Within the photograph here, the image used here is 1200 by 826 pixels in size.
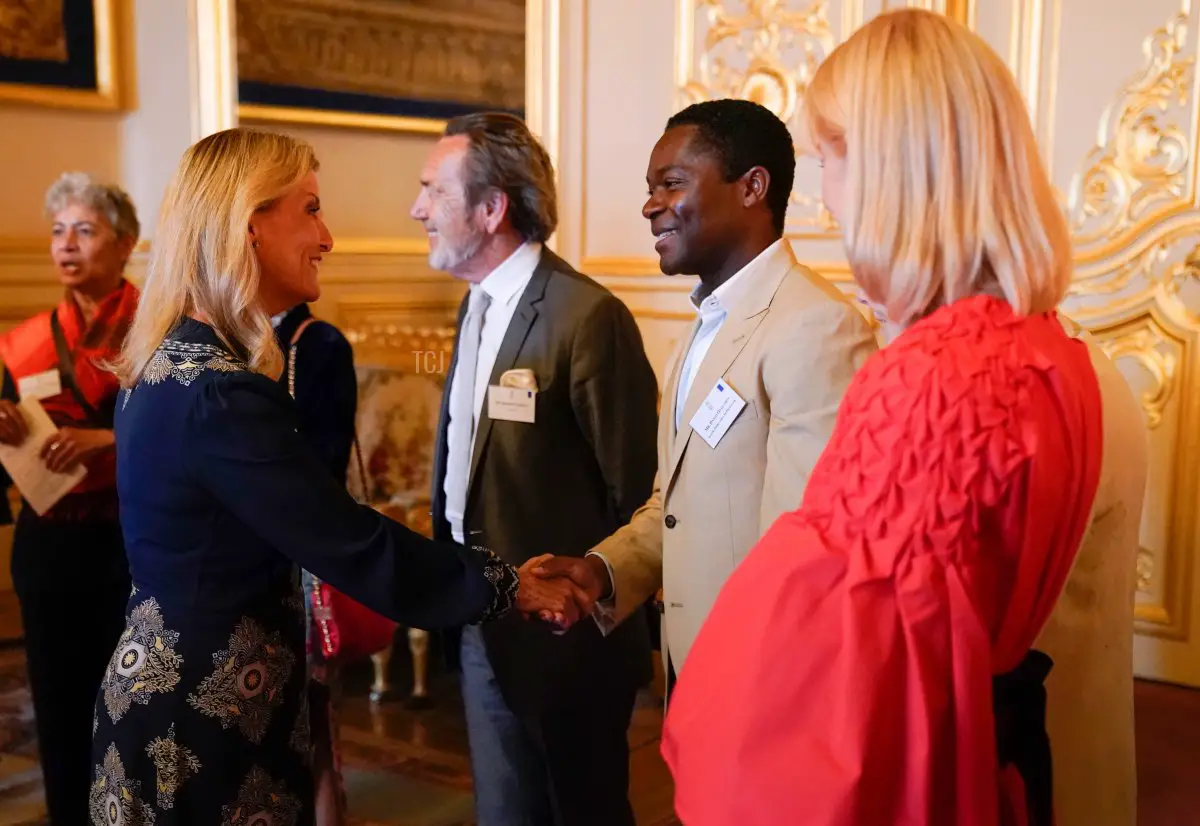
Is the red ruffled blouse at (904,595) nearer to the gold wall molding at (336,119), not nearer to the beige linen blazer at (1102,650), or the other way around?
the beige linen blazer at (1102,650)

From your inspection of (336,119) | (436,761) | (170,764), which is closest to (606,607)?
(170,764)

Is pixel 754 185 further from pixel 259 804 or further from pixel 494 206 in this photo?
pixel 259 804

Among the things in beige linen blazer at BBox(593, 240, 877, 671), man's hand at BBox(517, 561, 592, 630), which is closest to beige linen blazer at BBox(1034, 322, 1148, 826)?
beige linen blazer at BBox(593, 240, 877, 671)

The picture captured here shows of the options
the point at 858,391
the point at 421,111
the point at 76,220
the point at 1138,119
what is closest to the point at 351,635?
the point at 76,220

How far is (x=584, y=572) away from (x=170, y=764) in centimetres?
76

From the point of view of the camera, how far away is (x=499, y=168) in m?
2.74

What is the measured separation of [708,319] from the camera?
6.68 ft

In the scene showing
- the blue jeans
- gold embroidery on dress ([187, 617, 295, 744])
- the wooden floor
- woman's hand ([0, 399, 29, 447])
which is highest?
woman's hand ([0, 399, 29, 447])

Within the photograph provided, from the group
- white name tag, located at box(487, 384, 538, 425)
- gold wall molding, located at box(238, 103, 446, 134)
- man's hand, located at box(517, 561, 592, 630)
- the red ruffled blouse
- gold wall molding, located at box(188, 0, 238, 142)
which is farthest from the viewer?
gold wall molding, located at box(238, 103, 446, 134)

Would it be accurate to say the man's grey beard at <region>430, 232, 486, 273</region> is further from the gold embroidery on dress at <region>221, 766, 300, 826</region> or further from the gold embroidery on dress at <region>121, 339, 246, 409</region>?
the gold embroidery on dress at <region>221, 766, 300, 826</region>

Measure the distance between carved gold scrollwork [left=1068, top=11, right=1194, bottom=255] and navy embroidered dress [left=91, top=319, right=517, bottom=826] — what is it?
309 cm

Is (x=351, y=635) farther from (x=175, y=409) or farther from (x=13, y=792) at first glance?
(x=13, y=792)

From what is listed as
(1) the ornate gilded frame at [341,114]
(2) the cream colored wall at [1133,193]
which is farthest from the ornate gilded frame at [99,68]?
(2) the cream colored wall at [1133,193]

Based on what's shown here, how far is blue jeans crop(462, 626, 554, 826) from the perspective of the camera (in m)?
2.56
